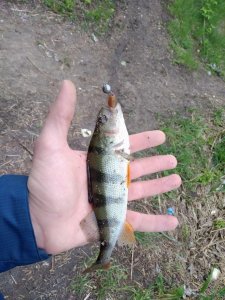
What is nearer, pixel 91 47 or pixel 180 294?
pixel 180 294

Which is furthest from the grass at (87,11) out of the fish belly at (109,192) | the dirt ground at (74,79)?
the fish belly at (109,192)

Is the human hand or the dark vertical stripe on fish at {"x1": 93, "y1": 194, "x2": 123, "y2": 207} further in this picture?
the dark vertical stripe on fish at {"x1": 93, "y1": 194, "x2": 123, "y2": 207}

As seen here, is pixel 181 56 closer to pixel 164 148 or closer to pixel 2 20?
pixel 164 148

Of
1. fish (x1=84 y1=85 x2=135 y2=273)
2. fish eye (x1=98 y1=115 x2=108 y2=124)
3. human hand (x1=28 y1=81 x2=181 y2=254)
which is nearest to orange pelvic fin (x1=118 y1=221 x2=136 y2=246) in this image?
fish (x1=84 y1=85 x2=135 y2=273)

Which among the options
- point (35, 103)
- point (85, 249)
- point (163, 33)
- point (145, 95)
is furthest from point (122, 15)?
point (85, 249)

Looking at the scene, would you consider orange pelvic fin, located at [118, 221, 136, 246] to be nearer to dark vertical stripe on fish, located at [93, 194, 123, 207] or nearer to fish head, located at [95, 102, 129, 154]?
dark vertical stripe on fish, located at [93, 194, 123, 207]

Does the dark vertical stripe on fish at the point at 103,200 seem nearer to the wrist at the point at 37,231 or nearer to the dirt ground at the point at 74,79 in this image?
the wrist at the point at 37,231

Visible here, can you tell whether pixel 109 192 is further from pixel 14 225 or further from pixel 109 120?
pixel 14 225
